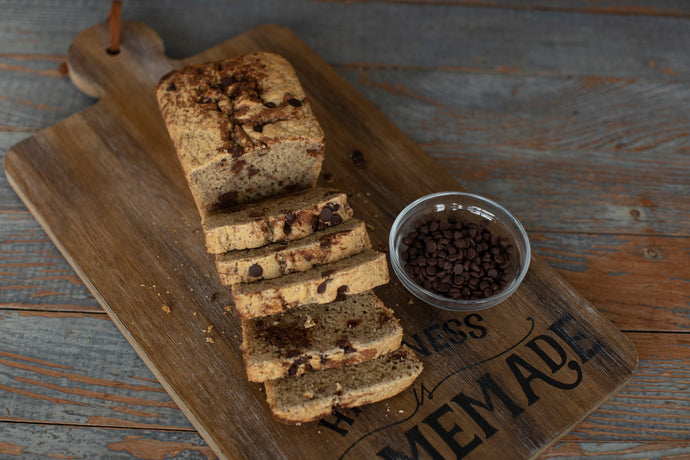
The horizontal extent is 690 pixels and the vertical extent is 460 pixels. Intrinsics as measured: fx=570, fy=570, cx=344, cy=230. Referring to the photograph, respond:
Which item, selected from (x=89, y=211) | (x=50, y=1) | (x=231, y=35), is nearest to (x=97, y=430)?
(x=89, y=211)

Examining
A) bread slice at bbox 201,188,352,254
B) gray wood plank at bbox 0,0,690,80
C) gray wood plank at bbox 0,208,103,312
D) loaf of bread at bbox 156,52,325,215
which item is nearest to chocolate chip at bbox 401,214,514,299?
Answer: bread slice at bbox 201,188,352,254

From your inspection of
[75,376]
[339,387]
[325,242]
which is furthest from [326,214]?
[75,376]

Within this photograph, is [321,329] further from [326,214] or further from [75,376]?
[75,376]

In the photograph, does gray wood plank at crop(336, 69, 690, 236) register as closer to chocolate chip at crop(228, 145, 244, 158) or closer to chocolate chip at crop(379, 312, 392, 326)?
chocolate chip at crop(379, 312, 392, 326)

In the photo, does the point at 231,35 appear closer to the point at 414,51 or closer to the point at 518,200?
the point at 414,51

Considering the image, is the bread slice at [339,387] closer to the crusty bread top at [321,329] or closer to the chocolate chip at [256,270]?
the crusty bread top at [321,329]

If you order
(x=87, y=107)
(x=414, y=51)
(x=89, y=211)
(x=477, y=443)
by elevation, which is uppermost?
(x=414, y=51)

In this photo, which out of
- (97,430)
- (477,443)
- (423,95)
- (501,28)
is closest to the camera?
(477,443)

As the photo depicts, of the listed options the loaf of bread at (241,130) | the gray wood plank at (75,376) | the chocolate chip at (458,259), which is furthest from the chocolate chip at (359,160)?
the gray wood plank at (75,376)
